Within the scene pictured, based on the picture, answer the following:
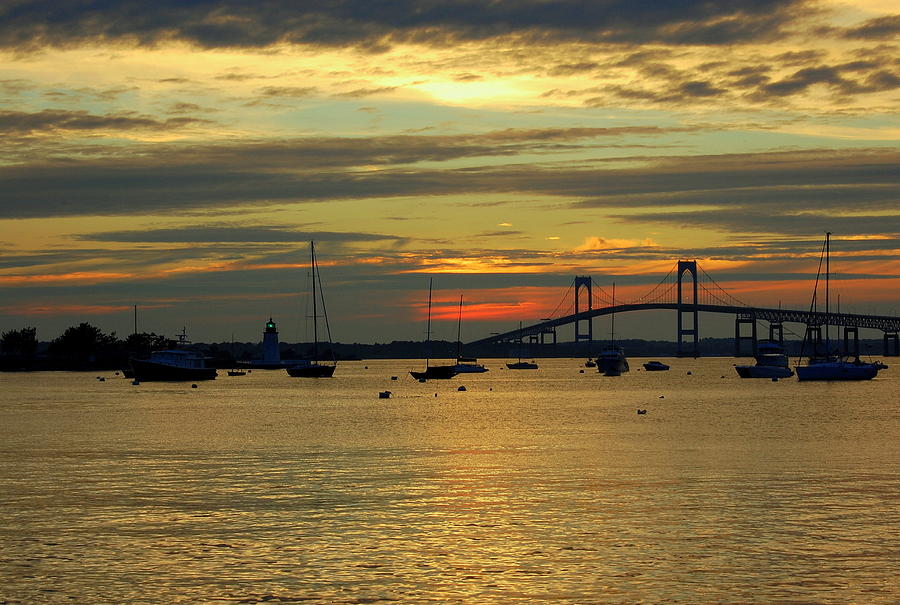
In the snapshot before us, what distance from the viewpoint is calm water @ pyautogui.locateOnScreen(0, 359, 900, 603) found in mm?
16969

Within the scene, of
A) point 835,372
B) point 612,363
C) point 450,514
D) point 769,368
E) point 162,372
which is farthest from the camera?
point 612,363

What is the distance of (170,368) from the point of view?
113 meters

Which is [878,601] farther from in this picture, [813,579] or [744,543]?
[744,543]

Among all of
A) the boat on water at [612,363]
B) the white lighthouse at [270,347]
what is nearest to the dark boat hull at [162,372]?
the white lighthouse at [270,347]

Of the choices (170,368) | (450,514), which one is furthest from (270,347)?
(450,514)

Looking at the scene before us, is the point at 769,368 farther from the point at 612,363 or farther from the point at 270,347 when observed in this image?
the point at 270,347

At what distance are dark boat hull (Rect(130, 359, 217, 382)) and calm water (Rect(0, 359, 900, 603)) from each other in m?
63.0

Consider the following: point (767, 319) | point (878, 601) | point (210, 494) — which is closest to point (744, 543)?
point (878, 601)

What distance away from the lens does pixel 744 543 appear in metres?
19.9

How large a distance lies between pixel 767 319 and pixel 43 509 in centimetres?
16259

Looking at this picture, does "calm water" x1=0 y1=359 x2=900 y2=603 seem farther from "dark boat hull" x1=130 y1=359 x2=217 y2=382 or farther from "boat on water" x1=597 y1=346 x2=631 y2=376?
"boat on water" x1=597 y1=346 x2=631 y2=376

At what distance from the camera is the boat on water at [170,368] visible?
112438 mm

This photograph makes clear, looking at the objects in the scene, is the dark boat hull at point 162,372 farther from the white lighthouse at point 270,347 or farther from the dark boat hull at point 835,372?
the dark boat hull at point 835,372

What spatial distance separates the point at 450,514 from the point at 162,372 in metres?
93.5
